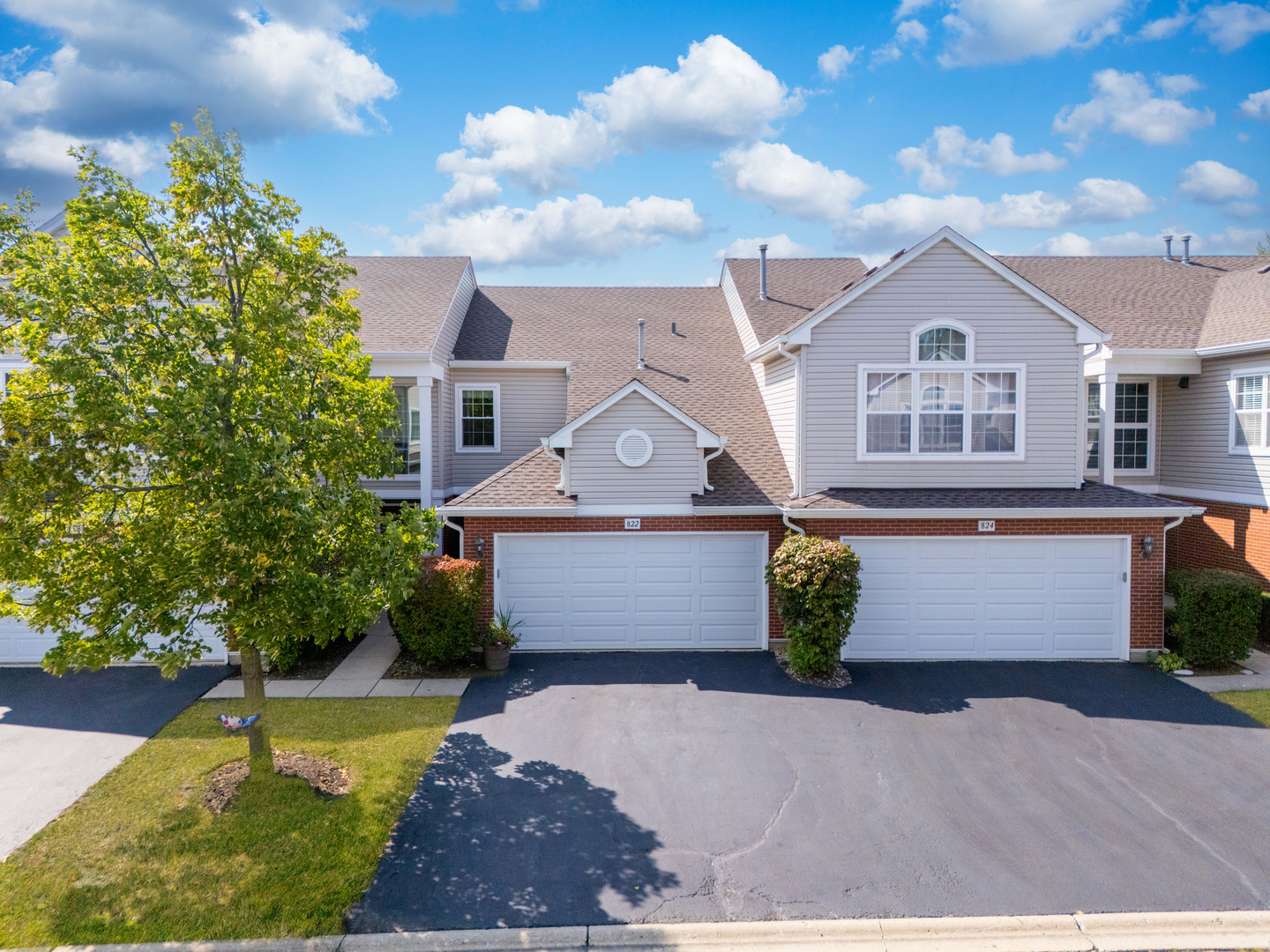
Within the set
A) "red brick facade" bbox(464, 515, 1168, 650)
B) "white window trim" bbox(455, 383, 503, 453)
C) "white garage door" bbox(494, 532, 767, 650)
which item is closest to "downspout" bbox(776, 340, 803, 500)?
"red brick facade" bbox(464, 515, 1168, 650)

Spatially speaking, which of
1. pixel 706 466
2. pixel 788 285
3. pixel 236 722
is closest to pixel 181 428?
pixel 236 722

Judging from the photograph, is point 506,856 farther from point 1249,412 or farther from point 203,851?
point 1249,412

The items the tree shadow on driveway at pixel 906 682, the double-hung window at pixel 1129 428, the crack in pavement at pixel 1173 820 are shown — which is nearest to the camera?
the crack in pavement at pixel 1173 820

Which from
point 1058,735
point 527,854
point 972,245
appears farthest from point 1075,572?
point 527,854

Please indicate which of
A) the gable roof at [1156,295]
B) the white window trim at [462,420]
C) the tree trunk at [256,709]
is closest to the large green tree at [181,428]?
the tree trunk at [256,709]

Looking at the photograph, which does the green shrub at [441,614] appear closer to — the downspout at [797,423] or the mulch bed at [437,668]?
the mulch bed at [437,668]

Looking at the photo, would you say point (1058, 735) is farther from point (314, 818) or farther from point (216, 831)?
point (216, 831)
